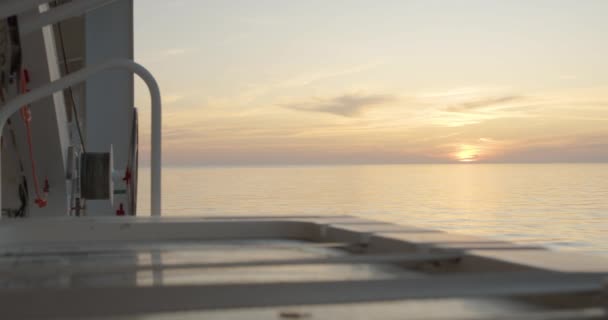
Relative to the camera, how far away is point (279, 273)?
1422 mm

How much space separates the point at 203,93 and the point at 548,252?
38.3 metres

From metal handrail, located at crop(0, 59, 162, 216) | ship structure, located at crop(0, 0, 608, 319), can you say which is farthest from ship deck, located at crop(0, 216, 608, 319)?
metal handrail, located at crop(0, 59, 162, 216)

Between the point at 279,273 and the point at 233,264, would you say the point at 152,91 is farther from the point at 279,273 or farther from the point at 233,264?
the point at 233,264

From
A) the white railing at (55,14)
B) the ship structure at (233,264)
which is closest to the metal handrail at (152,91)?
the ship structure at (233,264)

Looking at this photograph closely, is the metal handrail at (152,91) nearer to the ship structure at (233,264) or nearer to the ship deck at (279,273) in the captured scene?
the ship structure at (233,264)

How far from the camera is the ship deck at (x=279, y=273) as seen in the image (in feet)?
3.07

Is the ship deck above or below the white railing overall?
below

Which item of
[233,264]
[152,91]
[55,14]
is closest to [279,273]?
[233,264]

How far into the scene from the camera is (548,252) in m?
1.30

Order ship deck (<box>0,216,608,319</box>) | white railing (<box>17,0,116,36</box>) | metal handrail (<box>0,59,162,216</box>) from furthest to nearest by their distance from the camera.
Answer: metal handrail (<box>0,59,162,216</box>)
white railing (<box>17,0,116,36</box>)
ship deck (<box>0,216,608,319</box>)

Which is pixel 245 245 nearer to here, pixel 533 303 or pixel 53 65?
pixel 533 303

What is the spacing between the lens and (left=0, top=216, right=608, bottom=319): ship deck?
937mm

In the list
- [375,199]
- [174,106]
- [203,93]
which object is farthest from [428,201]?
[203,93]

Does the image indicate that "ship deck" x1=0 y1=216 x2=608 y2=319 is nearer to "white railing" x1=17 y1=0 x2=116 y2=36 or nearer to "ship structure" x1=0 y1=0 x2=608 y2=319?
"ship structure" x1=0 y1=0 x2=608 y2=319
